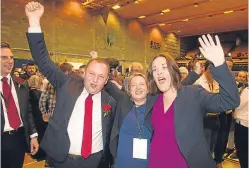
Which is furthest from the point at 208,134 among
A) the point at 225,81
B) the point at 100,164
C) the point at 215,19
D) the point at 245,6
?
the point at 215,19

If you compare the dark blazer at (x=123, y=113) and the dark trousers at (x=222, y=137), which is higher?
the dark blazer at (x=123, y=113)

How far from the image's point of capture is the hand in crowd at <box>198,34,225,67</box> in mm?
1298

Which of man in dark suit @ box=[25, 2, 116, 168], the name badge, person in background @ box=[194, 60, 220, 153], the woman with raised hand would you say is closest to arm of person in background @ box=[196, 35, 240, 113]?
the woman with raised hand

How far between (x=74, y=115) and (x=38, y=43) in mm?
628

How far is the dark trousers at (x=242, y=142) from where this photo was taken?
10.3ft

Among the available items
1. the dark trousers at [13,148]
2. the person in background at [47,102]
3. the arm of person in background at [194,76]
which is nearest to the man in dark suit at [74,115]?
the dark trousers at [13,148]

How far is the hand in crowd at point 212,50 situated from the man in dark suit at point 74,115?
887 mm

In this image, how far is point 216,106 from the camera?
1.38m

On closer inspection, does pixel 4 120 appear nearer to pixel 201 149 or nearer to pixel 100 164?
pixel 100 164

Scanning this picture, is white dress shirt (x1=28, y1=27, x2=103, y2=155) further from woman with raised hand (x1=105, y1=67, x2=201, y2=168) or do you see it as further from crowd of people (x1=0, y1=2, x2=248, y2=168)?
woman with raised hand (x1=105, y1=67, x2=201, y2=168)

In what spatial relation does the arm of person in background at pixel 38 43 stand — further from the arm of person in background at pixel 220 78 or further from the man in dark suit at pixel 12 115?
the arm of person in background at pixel 220 78

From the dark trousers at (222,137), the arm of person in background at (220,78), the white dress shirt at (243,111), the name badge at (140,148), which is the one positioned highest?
the arm of person in background at (220,78)

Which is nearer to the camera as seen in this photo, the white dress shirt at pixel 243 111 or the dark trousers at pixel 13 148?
the dark trousers at pixel 13 148

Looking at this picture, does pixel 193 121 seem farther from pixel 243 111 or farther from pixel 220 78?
pixel 243 111
